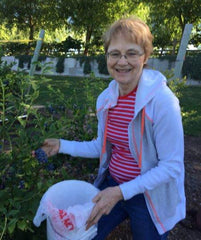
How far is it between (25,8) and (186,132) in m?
21.0

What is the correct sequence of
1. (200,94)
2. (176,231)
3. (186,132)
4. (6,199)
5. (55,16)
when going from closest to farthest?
(6,199), (176,231), (186,132), (200,94), (55,16)

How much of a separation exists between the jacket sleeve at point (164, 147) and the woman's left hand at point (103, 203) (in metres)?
0.05

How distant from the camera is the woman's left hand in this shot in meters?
1.30

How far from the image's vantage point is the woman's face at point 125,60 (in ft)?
4.93

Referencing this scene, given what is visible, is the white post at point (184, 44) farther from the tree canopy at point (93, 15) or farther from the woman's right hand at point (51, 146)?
the tree canopy at point (93, 15)

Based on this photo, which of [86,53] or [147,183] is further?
[86,53]

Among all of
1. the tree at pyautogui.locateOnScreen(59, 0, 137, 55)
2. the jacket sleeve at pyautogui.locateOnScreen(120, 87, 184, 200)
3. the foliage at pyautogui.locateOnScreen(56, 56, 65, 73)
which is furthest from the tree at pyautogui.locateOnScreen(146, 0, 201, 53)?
the jacket sleeve at pyautogui.locateOnScreen(120, 87, 184, 200)

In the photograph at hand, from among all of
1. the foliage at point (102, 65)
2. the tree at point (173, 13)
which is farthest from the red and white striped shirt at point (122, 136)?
the tree at point (173, 13)

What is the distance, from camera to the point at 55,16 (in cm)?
2139

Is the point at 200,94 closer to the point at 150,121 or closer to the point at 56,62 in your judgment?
the point at 150,121

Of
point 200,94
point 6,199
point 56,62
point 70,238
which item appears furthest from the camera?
point 56,62

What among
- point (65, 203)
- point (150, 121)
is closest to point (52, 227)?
point (65, 203)

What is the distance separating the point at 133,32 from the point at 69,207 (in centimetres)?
95

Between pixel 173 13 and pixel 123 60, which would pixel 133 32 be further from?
pixel 173 13
